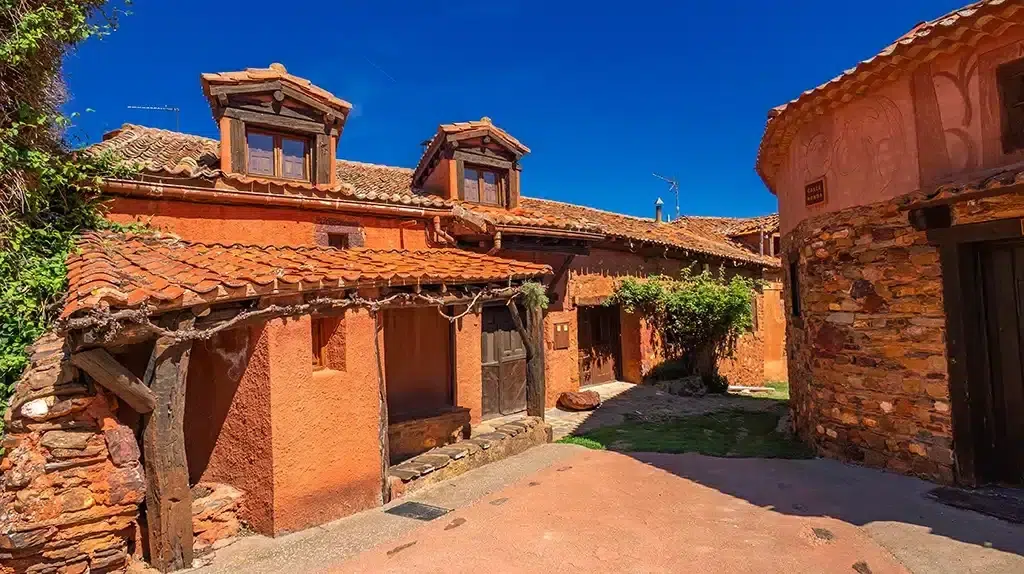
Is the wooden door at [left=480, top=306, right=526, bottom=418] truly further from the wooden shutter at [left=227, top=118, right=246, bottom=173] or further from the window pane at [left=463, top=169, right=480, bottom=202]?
the wooden shutter at [left=227, top=118, right=246, bottom=173]

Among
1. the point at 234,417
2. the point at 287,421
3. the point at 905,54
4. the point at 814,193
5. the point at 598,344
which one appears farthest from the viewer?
the point at 598,344

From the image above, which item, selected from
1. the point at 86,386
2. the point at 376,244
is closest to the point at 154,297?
the point at 86,386

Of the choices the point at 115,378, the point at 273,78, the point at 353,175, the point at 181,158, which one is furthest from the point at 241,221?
the point at 353,175

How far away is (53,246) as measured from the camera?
6039mm

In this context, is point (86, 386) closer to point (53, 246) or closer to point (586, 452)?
point (53, 246)

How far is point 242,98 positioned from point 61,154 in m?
2.75

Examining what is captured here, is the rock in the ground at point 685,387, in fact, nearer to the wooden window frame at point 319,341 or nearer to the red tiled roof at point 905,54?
the red tiled roof at point 905,54

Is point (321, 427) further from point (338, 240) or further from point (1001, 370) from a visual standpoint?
point (1001, 370)

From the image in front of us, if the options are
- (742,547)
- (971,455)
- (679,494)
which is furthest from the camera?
(679,494)

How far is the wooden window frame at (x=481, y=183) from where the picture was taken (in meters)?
11.8

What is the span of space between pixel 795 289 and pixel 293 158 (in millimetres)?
8292

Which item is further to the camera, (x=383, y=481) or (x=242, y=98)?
(x=242, y=98)

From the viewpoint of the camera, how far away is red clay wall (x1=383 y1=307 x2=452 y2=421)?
30.9ft

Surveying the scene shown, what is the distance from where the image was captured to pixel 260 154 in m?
8.91
